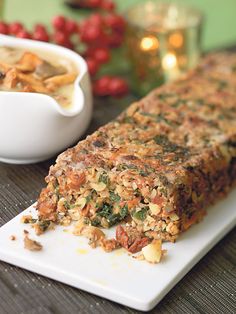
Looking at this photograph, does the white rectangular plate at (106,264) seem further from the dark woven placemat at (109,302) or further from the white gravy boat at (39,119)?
the white gravy boat at (39,119)

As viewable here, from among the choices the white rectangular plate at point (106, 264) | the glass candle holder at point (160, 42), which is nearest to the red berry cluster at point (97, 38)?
the glass candle holder at point (160, 42)

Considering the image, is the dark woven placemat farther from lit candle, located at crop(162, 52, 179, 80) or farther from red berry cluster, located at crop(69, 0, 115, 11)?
red berry cluster, located at crop(69, 0, 115, 11)

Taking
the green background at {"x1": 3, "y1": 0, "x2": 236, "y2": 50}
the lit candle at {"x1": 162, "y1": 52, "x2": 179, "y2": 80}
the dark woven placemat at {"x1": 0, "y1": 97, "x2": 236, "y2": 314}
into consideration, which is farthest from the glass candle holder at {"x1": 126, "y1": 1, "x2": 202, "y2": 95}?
the dark woven placemat at {"x1": 0, "y1": 97, "x2": 236, "y2": 314}

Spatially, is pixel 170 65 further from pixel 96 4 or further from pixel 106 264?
pixel 106 264

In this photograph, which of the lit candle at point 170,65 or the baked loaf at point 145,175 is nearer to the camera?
the baked loaf at point 145,175

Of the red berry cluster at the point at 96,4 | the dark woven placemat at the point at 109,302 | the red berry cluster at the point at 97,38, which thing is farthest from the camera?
the red berry cluster at the point at 96,4

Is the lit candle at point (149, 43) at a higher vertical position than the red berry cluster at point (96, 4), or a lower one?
lower

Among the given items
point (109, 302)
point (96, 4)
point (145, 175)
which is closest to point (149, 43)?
point (96, 4)
